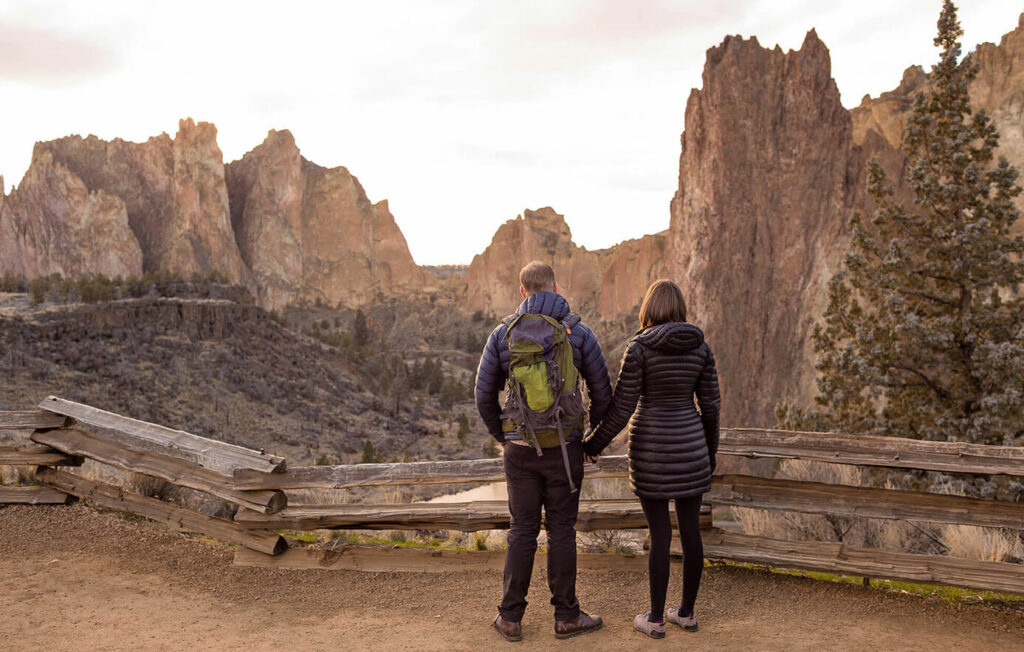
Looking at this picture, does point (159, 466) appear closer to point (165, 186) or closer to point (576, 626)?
point (576, 626)

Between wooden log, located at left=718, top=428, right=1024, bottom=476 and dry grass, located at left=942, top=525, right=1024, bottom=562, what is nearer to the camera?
wooden log, located at left=718, top=428, right=1024, bottom=476

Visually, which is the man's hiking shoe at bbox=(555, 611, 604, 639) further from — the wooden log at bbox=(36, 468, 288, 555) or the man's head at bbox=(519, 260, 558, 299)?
the wooden log at bbox=(36, 468, 288, 555)

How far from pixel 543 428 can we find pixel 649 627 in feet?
4.08

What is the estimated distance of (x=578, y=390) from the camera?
365 cm

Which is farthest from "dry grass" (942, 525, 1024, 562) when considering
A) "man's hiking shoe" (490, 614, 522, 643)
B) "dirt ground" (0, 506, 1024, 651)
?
→ "man's hiking shoe" (490, 614, 522, 643)

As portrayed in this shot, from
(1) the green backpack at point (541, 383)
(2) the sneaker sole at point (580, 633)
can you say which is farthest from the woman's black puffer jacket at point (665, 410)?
(2) the sneaker sole at point (580, 633)

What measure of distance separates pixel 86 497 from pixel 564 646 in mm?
4583

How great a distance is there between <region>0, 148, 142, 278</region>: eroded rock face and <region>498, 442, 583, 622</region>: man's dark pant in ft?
304

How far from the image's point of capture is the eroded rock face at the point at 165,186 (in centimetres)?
9019

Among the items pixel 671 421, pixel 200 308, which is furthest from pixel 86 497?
pixel 200 308

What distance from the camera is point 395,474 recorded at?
4.95 meters

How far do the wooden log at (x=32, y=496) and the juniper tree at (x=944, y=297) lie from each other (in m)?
10.3

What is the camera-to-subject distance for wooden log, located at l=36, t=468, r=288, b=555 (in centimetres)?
513

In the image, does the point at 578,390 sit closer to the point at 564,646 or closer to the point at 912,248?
the point at 564,646
